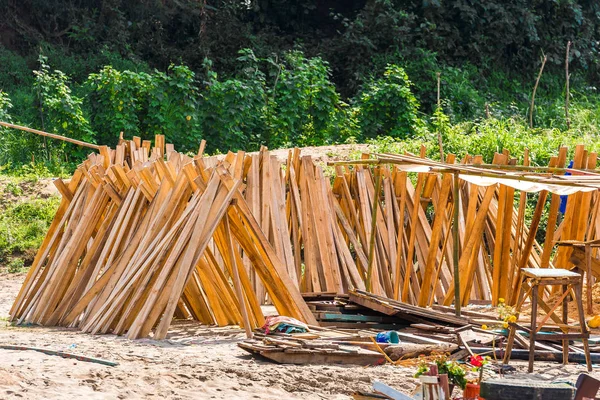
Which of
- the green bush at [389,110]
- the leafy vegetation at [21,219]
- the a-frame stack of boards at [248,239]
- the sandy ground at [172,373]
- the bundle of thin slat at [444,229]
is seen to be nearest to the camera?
the sandy ground at [172,373]

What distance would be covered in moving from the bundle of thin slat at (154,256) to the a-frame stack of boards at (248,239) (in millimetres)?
12

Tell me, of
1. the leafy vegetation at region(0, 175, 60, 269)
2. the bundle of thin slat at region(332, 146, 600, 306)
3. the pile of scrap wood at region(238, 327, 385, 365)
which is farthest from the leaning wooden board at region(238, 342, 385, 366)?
the leafy vegetation at region(0, 175, 60, 269)

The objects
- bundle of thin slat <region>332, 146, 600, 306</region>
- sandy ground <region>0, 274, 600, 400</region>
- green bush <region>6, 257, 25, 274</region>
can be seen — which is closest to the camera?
sandy ground <region>0, 274, 600, 400</region>

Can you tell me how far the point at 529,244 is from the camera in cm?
958

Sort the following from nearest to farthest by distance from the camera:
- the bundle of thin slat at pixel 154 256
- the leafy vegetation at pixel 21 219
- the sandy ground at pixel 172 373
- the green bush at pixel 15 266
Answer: the sandy ground at pixel 172 373 < the bundle of thin slat at pixel 154 256 < the green bush at pixel 15 266 < the leafy vegetation at pixel 21 219

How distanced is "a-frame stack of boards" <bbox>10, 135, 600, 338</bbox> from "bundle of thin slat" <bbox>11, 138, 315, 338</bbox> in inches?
0.5

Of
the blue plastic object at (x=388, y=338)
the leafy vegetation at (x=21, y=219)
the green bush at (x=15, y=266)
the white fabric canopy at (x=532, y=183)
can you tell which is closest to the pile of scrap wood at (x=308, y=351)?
the blue plastic object at (x=388, y=338)

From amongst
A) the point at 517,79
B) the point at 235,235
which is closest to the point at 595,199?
the point at 235,235

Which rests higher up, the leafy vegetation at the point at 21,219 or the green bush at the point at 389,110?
the green bush at the point at 389,110

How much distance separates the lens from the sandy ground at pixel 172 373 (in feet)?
20.1

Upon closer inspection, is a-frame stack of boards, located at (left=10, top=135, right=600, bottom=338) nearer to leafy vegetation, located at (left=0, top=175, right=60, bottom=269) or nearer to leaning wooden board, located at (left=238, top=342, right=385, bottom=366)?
leaning wooden board, located at (left=238, top=342, right=385, bottom=366)

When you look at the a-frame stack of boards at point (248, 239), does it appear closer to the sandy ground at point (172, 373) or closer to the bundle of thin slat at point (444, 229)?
the bundle of thin slat at point (444, 229)

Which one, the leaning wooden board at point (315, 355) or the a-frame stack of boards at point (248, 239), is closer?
the leaning wooden board at point (315, 355)

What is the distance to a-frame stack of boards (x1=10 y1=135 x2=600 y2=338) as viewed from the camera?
8.54 metres
